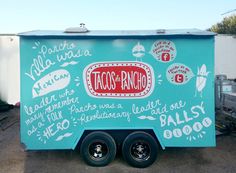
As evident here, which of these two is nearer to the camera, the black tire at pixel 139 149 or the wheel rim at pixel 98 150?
the black tire at pixel 139 149

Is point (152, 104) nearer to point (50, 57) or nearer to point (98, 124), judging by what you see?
point (98, 124)

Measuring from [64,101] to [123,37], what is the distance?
6.18 feet

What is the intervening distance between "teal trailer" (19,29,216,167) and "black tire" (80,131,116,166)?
0.02m

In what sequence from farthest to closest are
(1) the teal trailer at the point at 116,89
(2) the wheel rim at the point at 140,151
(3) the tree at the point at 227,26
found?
(3) the tree at the point at 227,26
(2) the wheel rim at the point at 140,151
(1) the teal trailer at the point at 116,89

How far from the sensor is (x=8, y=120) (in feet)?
36.9

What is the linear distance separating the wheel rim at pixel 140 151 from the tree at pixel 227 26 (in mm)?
31932

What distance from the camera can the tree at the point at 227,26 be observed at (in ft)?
114

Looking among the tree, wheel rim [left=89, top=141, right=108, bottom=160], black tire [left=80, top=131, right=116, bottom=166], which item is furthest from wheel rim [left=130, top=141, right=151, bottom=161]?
the tree

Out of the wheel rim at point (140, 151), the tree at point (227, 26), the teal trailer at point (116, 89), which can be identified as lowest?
the wheel rim at point (140, 151)

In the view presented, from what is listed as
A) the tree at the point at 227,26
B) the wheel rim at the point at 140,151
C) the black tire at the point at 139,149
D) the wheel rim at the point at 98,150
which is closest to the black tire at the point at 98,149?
the wheel rim at the point at 98,150

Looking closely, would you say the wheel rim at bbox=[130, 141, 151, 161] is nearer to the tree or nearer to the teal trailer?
the teal trailer

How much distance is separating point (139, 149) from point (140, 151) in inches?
2.4

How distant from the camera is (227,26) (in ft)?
120

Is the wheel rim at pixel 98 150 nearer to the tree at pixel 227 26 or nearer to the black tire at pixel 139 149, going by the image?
the black tire at pixel 139 149
